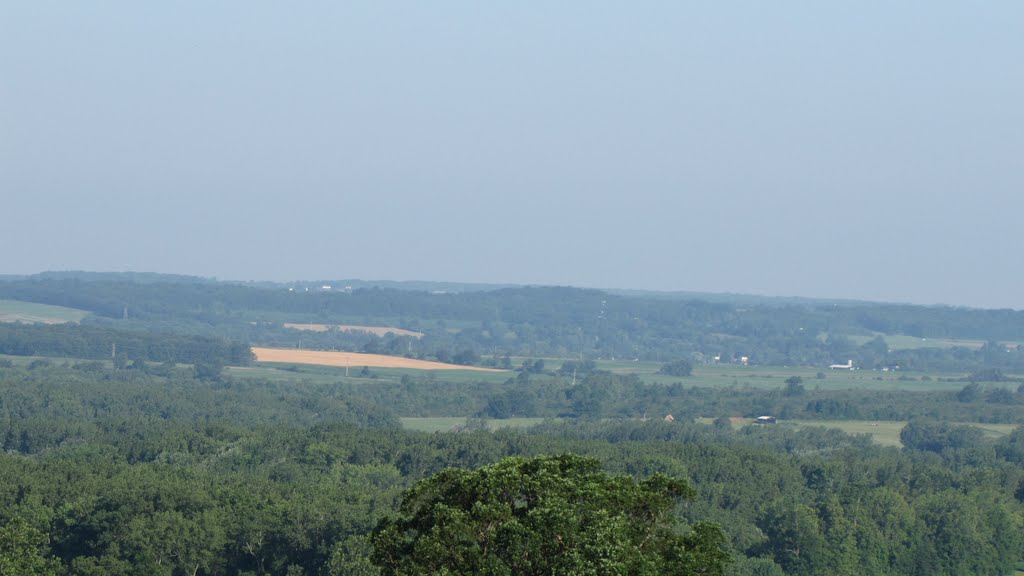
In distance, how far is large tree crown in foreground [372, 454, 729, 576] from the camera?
4416cm

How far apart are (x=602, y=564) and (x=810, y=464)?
324 feet

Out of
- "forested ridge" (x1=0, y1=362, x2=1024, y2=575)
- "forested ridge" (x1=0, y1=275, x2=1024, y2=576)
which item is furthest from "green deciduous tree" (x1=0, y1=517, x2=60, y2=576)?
"forested ridge" (x1=0, y1=362, x2=1024, y2=575)

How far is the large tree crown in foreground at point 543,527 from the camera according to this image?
44156 mm

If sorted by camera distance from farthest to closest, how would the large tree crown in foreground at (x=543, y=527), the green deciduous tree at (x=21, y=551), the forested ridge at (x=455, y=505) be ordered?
the green deciduous tree at (x=21, y=551) → the forested ridge at (x=455, y=505) → the large tree crown in foreground at (x=543, y=527)

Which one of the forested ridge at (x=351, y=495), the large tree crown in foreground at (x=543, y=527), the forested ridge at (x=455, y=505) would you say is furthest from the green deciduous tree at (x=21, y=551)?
the large tree crown in foreground at (x=543, y=527)

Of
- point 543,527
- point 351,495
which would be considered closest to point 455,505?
point 543,527

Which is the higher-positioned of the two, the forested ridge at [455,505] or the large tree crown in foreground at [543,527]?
the large tree crown in foreground at [543,527]

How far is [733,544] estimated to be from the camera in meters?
103

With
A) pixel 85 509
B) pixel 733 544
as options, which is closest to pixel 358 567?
pixel 85 509

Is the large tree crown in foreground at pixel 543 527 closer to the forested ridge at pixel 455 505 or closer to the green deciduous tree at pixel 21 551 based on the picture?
the forested ridge at pixel 455 505

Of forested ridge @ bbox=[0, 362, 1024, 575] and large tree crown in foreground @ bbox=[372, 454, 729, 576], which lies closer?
large tree crown in foreground @ bbox=[372, 454, 729, 576]

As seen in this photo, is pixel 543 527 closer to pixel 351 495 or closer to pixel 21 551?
pixel 21 551

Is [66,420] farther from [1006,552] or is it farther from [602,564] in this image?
[602,564]

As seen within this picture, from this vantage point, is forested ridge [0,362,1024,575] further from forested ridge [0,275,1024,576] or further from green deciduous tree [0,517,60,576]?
green deciduous tree [0,517,60,576]
